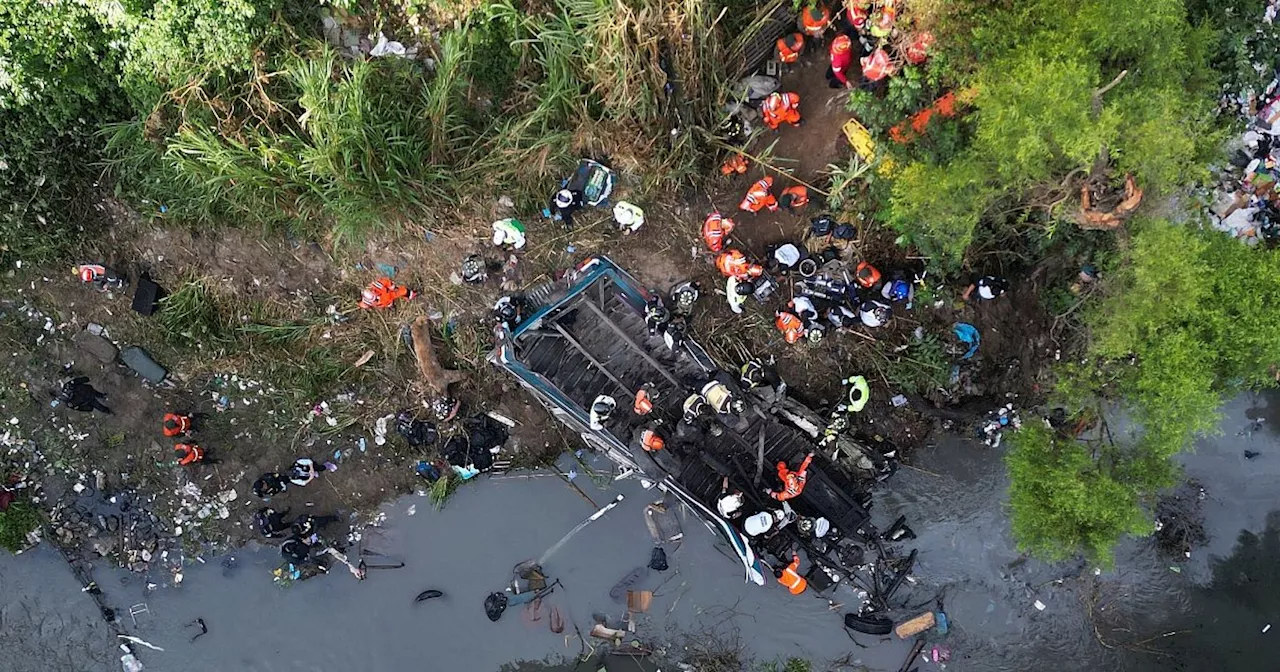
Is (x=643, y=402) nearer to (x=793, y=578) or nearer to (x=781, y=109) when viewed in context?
(x=793, y=578)

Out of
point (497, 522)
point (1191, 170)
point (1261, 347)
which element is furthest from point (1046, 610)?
point (497, 522)

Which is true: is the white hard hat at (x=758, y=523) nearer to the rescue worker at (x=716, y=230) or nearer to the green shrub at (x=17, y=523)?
the rescue worker at (x=716, y=230)

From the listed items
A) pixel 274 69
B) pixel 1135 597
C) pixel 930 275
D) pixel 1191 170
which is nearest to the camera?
pixel 1191 170

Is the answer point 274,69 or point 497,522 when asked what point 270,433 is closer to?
point 497,522

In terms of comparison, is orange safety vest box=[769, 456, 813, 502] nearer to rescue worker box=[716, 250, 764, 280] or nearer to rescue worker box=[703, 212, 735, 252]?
rescue worker box=[716, 250, 764, 280]

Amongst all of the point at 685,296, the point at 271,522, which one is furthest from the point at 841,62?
the point at 271,522

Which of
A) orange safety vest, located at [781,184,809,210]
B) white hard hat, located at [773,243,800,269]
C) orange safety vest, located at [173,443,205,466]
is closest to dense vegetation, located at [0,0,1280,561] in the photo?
orange safety vest, located at [781,184,809,210]

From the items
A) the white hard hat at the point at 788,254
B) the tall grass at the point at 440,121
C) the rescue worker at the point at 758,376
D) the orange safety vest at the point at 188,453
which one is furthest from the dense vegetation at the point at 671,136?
the rescue worker at the point at 758,376
